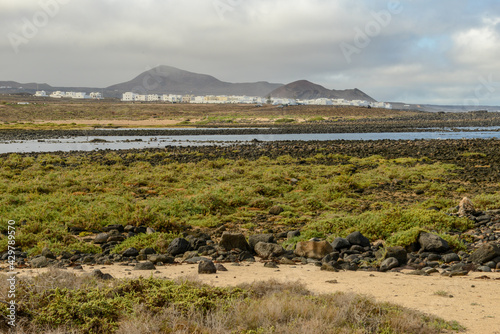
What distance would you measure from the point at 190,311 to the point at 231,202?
10.3 meters

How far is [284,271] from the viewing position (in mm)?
9008

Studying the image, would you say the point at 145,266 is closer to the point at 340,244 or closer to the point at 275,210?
the point at 340,244

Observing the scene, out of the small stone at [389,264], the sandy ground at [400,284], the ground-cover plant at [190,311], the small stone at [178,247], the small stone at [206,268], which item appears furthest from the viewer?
the small stone at [178,247]

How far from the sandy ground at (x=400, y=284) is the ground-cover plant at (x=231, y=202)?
2247 mm

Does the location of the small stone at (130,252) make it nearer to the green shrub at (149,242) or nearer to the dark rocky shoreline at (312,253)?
the dark rocky shoreline at (312,253)

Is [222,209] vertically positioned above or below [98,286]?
below

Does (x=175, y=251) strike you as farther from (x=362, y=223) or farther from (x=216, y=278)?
(x=362, y=223)

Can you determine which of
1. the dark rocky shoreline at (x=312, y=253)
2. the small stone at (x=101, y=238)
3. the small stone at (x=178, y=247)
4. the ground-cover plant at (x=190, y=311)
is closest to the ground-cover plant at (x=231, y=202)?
the small stone at (x=101, y=238)

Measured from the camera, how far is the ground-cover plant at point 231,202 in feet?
39.1

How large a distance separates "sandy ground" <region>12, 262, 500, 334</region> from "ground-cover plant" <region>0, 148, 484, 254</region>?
2247 millimetres

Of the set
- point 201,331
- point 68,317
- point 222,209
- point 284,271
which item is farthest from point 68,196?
point 201,331

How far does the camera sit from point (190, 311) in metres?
5.60

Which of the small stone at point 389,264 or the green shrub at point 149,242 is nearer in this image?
the small stone at point 389,264

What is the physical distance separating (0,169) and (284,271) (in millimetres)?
21241
